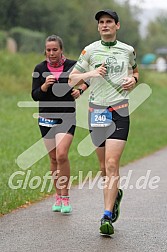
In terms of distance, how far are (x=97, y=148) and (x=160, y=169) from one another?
Result: 250 inches

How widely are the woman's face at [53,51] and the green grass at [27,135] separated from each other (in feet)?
6.50

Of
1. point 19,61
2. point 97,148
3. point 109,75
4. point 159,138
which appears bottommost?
point 97,148

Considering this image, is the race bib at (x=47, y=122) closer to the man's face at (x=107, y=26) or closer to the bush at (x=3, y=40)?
the man's face at (x=107, y=26)

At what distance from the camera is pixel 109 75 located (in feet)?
25.3

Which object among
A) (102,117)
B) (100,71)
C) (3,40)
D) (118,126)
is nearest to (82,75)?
(100,71)

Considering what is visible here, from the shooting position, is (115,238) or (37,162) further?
(37,162)

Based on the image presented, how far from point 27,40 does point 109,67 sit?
36.7 m

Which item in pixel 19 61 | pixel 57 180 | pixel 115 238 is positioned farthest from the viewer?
pixel 19 61

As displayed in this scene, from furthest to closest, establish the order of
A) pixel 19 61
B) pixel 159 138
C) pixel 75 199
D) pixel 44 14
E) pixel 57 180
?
pixel 44 14
pixel 19 61
pixel 159 138
pixel 75 199
pixel 57 180

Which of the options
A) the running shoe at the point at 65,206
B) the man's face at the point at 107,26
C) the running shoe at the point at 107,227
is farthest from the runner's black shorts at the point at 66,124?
the running shoe at the point at 107,227

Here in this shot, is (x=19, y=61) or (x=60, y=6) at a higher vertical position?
(x=60, y=6)

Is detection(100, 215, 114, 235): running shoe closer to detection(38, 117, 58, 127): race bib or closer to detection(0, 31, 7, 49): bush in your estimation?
detection(38, 117, 58, 127): race bib

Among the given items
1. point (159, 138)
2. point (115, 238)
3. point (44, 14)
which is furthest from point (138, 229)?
point (44, 14)

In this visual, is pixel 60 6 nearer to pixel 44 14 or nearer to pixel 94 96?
pixel 44 14
